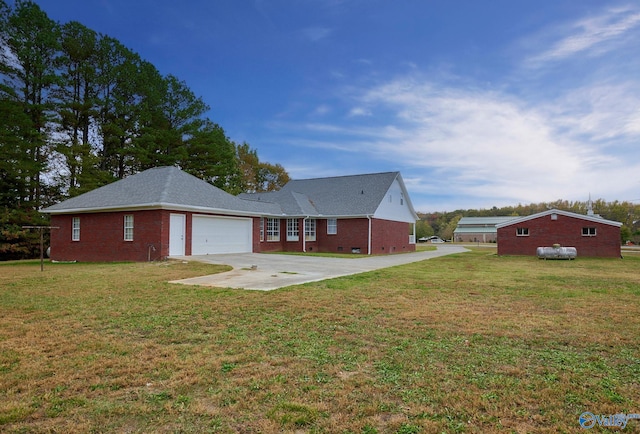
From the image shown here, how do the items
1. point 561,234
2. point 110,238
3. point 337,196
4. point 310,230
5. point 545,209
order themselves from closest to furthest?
point 110,238 < point 561,234 < point 310,230 < point 337,196 < point 545,209

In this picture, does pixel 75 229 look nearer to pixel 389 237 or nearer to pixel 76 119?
pixel 76 119

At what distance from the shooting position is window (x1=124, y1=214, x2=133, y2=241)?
17297 millimetres

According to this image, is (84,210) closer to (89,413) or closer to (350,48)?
(350,48)

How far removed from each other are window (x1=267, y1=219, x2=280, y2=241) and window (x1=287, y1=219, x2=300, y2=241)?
72 centimetres

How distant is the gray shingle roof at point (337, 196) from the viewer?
83.1 ft

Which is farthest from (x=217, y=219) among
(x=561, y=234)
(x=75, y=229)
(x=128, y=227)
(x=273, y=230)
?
(x=561, y=234)

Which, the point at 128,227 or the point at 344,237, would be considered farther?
the point at 344,237

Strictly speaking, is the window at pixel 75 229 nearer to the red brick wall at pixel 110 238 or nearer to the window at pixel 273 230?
the red brick wall at pixel 110 238

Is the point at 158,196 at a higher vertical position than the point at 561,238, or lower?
higher

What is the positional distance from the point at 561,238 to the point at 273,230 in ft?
62.8

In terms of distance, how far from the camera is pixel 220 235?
19.9 m

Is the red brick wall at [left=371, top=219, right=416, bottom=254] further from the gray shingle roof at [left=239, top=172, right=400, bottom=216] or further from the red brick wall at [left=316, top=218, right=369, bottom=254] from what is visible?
the gray shingle roof at [left=239, top=172, right=400, bottom=216]

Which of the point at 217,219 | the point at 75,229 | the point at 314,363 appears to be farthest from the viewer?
the point at 217,219

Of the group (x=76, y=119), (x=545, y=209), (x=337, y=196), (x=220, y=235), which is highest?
(x=76, y=119)
